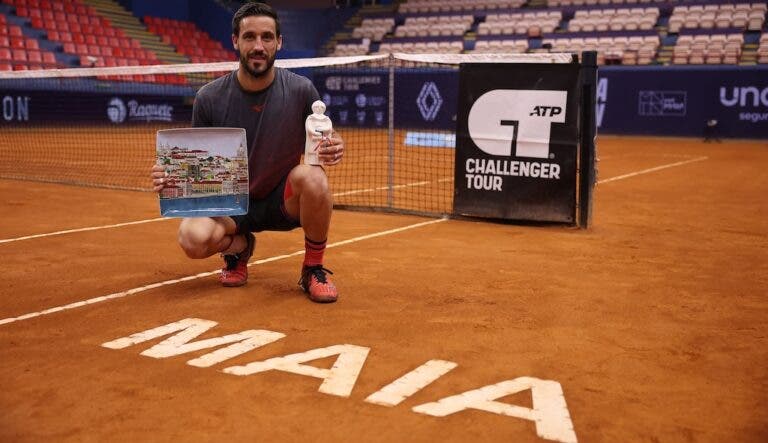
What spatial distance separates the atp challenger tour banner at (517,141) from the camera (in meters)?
7.48

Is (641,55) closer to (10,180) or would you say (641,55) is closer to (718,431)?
(10,180)

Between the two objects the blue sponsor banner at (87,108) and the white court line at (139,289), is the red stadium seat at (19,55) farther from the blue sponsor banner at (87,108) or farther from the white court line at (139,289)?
the white court line at (139,289)

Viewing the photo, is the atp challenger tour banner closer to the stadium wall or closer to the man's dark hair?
the man's dark hair

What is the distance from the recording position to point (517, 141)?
7.71 metres

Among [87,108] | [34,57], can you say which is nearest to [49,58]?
[34,57]

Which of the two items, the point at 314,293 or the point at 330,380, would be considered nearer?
the point at 330,380

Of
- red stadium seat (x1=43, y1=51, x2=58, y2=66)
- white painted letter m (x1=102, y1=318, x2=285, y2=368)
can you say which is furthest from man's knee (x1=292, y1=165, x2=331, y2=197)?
red stadium seat (x1=43, y1=51, x2=58, y2=66)

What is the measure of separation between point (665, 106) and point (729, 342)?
2240 cm

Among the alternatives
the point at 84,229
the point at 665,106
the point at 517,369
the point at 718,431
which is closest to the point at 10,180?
the point at 84,229

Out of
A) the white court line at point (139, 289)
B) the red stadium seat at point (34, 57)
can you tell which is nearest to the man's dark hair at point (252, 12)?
the white court line at point (139, 289)

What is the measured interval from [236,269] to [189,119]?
21.1 m

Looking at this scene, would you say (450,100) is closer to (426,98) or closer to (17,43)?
(426,98)

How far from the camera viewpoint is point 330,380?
325 centimetres

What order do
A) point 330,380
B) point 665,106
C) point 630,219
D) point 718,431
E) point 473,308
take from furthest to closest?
point 665,106 < point 630,219 < point 473,308 < point 330,380 < point 718,431
